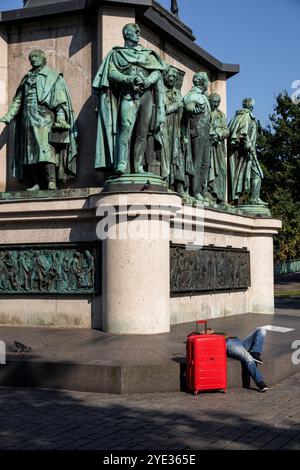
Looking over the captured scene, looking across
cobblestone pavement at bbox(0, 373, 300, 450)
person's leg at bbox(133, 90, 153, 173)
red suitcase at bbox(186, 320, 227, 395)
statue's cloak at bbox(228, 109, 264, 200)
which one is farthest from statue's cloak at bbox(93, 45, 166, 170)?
statue's cloak at bbox(228, 109, 264, 200)

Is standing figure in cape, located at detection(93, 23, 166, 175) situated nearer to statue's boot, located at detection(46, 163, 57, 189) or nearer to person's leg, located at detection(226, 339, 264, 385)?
statue's boot, located at detection(46, 163, 57, 189)

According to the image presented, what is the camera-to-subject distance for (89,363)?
8.56m

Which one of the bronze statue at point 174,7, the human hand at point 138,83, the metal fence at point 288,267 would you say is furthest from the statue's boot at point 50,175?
the metal fence at point 288,267

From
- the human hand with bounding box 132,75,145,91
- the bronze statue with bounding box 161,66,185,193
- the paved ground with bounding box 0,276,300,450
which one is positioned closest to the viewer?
the paved ground with bounding box 0,276,300,450

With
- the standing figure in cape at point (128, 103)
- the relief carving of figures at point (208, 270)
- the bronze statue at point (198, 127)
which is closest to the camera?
the standing figure in cape at point (128, 103)

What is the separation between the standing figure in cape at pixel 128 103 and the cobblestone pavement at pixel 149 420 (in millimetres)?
4650

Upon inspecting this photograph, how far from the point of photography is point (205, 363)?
27.7 feet

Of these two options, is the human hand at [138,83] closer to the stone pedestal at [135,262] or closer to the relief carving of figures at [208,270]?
the stone pedestal at [135,262]

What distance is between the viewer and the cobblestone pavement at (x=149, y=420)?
A: 626 centimetres

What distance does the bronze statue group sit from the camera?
11.7 meters

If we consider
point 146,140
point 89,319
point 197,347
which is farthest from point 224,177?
point 197,347

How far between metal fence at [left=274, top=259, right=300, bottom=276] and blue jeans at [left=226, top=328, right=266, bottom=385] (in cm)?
5242
